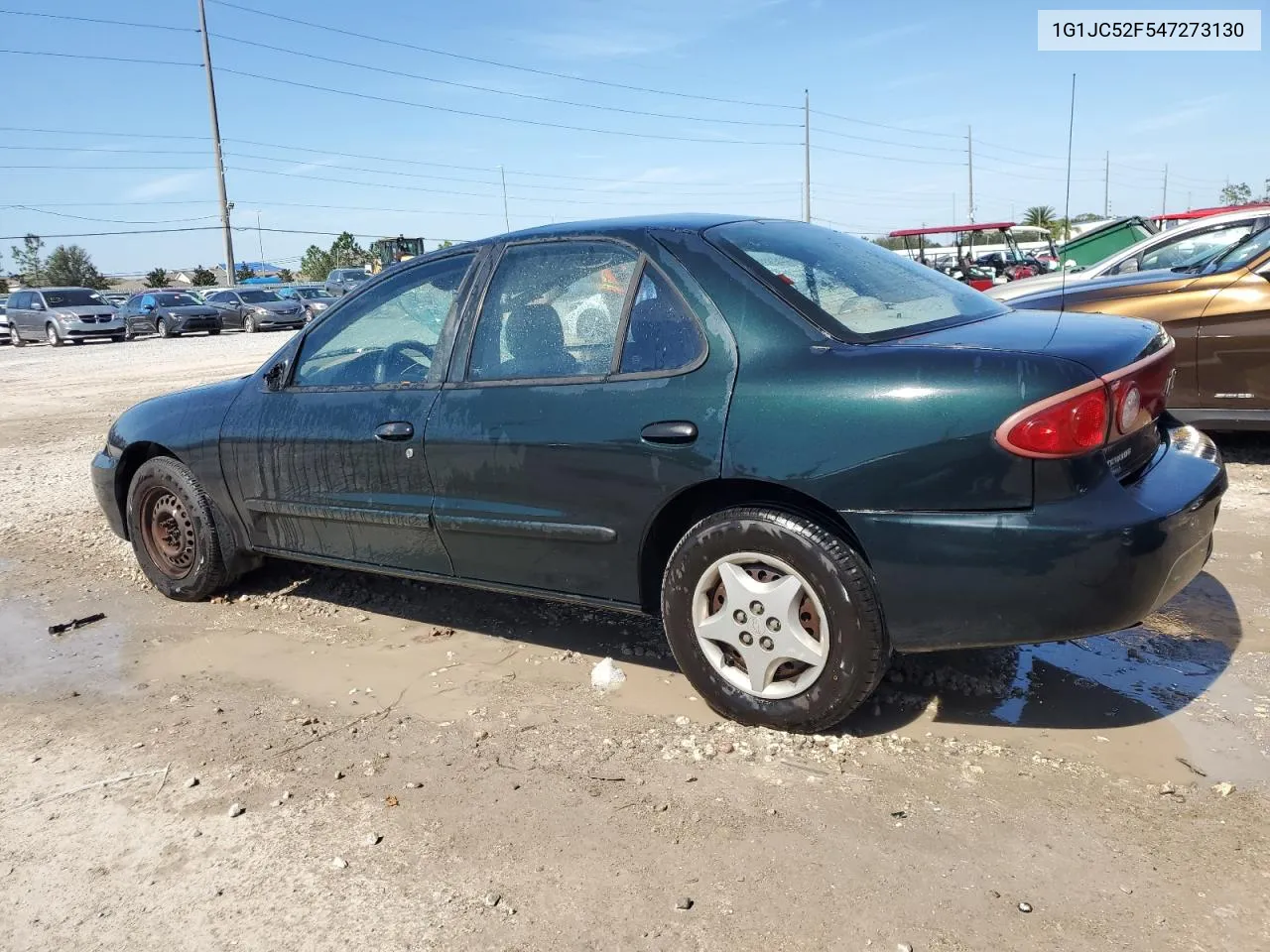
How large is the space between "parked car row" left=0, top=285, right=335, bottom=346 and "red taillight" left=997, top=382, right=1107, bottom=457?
29.4 meters

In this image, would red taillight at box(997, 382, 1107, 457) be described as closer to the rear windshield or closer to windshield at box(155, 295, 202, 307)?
the rear windshield

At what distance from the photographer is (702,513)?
326 centimetres

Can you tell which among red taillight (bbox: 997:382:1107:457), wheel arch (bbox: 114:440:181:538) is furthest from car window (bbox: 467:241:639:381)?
wheel arch (bbox: 114:440:181:538)

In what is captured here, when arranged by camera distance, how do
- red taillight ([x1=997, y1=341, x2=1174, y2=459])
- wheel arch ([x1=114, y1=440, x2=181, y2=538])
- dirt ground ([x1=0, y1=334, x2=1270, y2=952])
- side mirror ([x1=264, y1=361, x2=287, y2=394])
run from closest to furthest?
dirt ground ([x1=0, y1=334, x2=1270, y2=952]), red taillight ([x1=997, y1=341, x2=1174, y2=459]), side mirror ([x1=264, y1=361, x2=287, y2=394]), wheel arch ([x1=114, y1=440, x2=181, y2=538])

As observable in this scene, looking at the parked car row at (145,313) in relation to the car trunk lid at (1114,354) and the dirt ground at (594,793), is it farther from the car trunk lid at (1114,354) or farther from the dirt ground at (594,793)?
the car trunk lid at (1114,354)

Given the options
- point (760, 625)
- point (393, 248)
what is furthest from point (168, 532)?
point (393, 248)

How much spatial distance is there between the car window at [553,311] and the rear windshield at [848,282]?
0.41m

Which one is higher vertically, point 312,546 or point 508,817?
point 312,546

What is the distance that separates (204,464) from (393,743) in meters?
1.96

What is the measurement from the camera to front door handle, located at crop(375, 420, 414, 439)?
377 cm

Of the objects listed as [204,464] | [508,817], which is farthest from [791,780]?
[204,464]

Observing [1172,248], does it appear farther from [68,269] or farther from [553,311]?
[68,269]

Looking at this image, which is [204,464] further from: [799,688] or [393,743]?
[799,688]

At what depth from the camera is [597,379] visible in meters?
3.35
